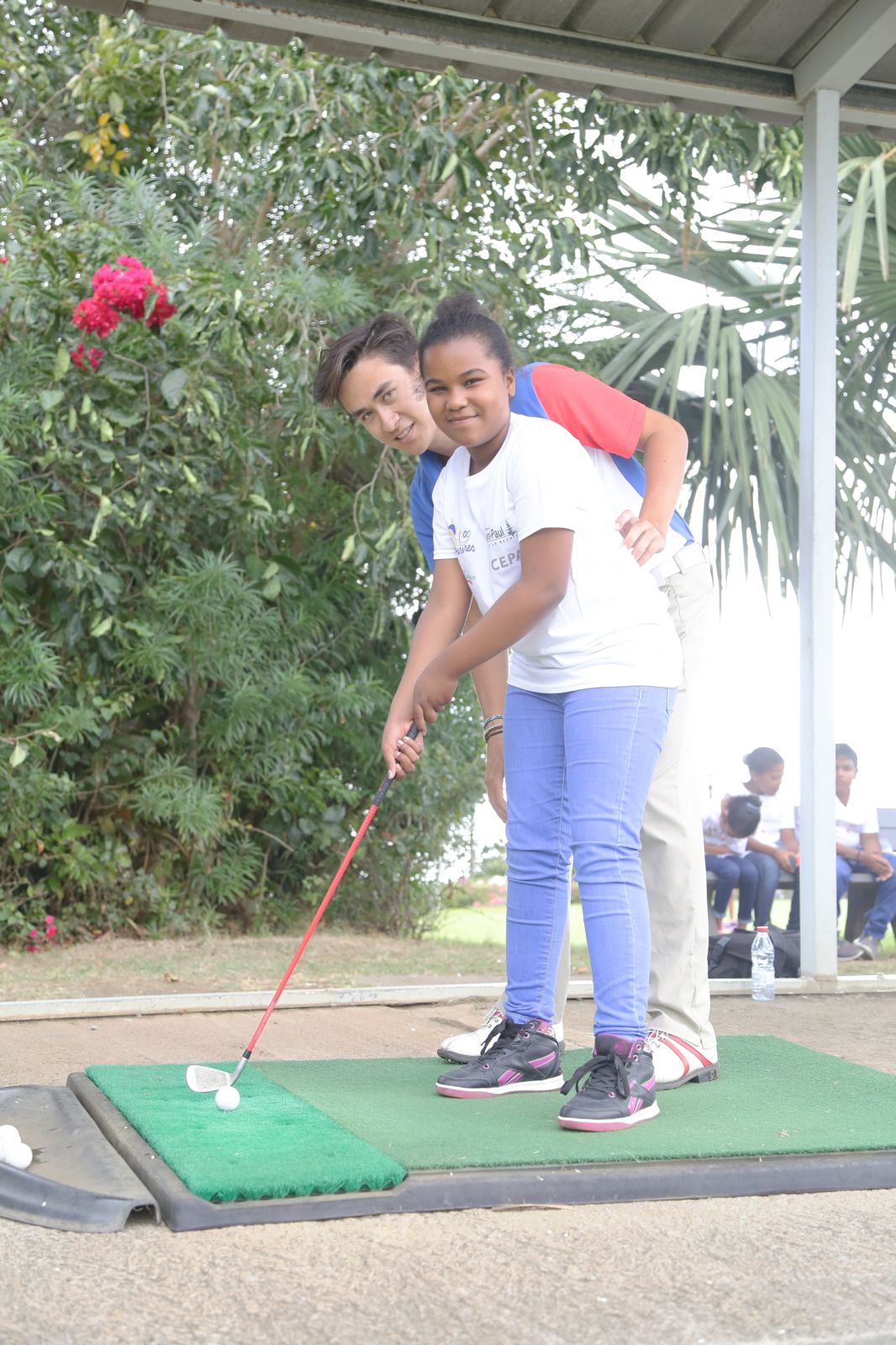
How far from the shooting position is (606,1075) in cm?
218

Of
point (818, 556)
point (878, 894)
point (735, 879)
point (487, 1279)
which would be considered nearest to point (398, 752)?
point (487, 1279)

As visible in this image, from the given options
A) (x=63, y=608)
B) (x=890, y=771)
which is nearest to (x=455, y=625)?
(x=63, y=608)

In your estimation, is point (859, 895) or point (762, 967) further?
point (859, 895)

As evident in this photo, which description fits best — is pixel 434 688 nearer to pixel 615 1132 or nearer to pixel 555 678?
pixel 555 678

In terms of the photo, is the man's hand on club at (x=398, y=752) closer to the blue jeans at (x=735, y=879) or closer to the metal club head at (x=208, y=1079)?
the metal club head at (x=208, y=1079)

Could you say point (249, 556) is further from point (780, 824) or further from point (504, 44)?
point (780, 824)

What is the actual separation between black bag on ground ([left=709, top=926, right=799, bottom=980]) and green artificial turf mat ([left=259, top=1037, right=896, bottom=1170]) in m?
1.24

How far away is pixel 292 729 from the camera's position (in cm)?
502

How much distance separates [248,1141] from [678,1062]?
0.88m

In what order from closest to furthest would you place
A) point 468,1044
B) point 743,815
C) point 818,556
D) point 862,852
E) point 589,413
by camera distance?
1. point 589,413
2. point 468,1044
3. point 818,556
4. point 743,815
5. point 862,852

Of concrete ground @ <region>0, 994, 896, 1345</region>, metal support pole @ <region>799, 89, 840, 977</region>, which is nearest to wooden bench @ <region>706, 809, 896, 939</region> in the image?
metal support pole @ <region>799, 89, 840, 977</region>

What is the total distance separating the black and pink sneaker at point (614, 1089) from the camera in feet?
6.89

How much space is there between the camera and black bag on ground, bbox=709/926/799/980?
405 centimetres

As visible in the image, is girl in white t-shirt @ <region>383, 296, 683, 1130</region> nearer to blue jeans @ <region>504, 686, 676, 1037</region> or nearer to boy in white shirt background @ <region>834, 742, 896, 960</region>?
blue jeans @ <region>504, 686, 676, 1037</region>
